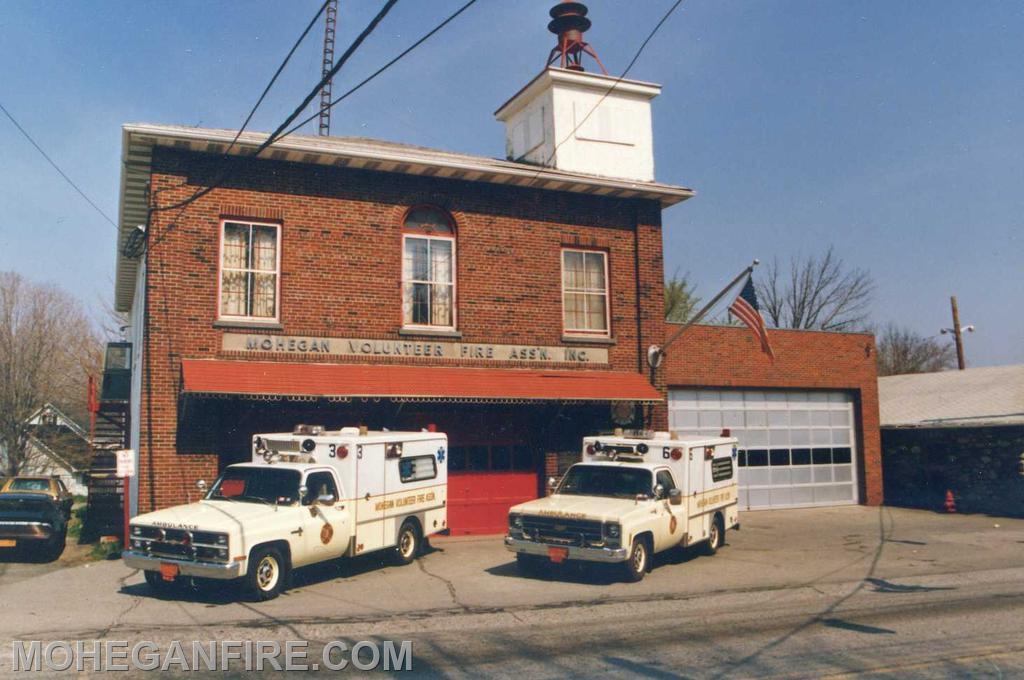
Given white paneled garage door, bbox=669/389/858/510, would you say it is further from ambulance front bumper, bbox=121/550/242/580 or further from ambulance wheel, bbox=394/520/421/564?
ambulance front bumper, bbox=121/550/242/580

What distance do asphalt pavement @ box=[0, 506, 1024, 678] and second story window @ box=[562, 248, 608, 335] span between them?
6450mm

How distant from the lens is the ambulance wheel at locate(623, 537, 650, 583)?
13.3m

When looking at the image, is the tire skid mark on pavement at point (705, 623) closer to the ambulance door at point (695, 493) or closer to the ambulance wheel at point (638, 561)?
the ambulance wheel at point (638, 561)

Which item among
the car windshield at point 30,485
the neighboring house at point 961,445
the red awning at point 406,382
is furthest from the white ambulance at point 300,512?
the neighboring house at point 961,445

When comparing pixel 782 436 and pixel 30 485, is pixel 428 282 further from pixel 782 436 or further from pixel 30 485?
pixel 782 436

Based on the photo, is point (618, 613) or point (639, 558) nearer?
point (618, 613)

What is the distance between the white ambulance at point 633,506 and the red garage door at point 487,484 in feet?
14.9

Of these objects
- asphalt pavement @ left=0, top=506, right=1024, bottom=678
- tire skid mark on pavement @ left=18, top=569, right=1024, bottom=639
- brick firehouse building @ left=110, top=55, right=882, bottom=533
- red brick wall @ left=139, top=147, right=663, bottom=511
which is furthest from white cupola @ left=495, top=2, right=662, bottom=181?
tire skid mark on pavement @ left=18, top=569, right=1024, bottom=639

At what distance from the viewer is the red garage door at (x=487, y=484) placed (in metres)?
19.6

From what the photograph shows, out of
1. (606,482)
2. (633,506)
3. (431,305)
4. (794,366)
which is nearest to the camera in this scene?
(633,506)

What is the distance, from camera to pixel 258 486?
13.1 meters

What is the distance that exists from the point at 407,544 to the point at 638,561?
420 centimetres

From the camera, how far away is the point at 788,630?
10.0 m

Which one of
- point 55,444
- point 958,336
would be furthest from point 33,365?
point 958,336
